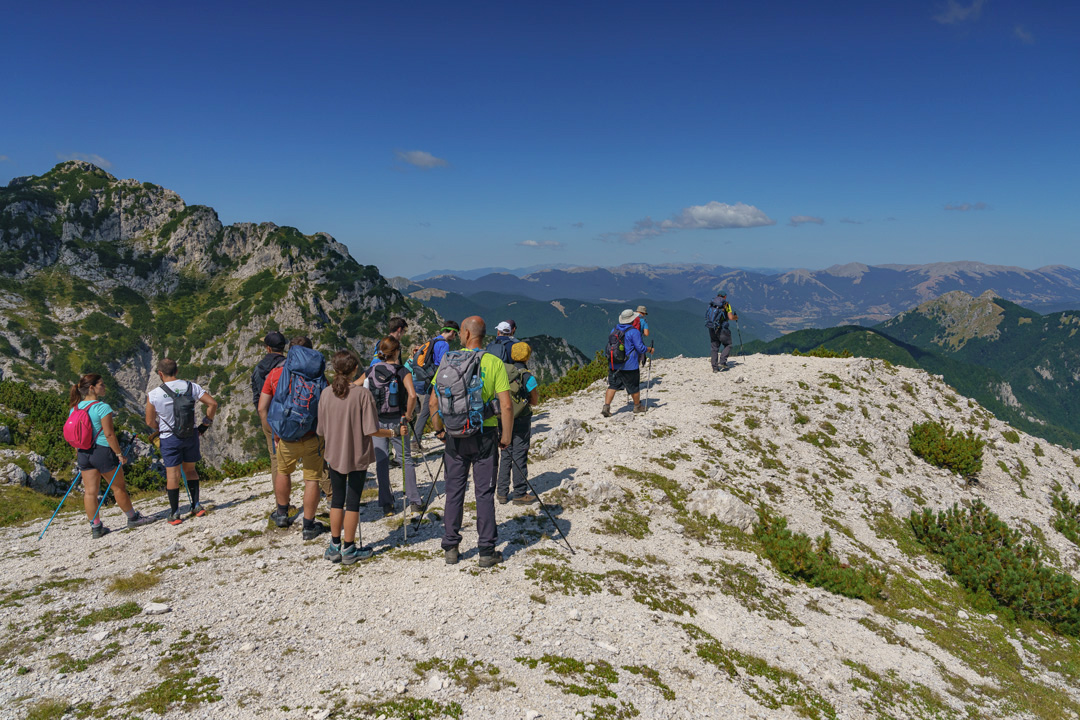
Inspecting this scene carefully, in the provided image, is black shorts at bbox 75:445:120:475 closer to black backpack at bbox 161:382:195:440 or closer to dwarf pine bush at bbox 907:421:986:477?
black backpack at bbox 161:382:195:440

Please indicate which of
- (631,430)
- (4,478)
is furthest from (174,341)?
(631,430)

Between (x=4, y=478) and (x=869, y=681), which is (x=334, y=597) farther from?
(x=4, y=478)

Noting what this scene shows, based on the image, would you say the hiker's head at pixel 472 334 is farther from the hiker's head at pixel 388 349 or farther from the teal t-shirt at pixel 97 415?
the teal t-shirt at pixel 97 415

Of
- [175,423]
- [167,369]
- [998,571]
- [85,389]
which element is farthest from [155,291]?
[998,571]

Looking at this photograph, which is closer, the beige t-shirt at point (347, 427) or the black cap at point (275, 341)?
the beige t-shirt at point (347, 427)

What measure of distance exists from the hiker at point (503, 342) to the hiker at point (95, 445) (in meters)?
7.50

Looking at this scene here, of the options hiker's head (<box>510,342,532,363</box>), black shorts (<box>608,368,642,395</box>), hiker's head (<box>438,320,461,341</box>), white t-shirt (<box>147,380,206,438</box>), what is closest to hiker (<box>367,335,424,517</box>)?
hiker's head (<box>438,320,461,341</box>)

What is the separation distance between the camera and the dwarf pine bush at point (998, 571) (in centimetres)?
912

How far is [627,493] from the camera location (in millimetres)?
10852

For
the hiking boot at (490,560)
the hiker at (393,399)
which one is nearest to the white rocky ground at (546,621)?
the hiking boot at (490,560)

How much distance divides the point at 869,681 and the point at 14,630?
35.8 ft

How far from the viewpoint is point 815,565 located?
8.94 m

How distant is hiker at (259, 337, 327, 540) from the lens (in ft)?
25.7

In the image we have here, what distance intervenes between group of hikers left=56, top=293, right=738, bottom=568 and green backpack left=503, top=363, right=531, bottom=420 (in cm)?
3
